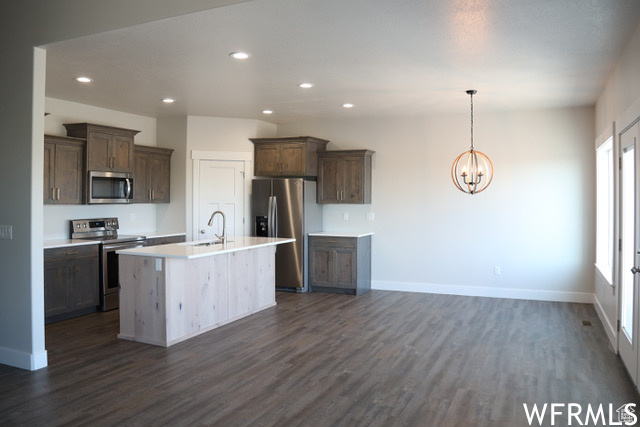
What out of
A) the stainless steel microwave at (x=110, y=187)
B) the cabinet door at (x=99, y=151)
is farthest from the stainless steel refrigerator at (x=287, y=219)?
the cabinet door at (x=99, y=151)

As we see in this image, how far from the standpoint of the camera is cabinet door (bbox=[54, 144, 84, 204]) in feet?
19.4

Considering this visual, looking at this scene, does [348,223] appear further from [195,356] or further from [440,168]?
[195,356]

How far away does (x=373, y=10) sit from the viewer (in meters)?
3.34

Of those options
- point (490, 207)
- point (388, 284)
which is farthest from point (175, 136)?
point (490, 207)

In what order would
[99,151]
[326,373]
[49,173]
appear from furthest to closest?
1. [99,151]
2. [49,173]
3. [326,373]

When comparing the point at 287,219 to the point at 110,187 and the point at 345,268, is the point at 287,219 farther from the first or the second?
the point at 110,187

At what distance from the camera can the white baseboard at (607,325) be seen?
4555 mm

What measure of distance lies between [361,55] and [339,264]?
3.65 meters

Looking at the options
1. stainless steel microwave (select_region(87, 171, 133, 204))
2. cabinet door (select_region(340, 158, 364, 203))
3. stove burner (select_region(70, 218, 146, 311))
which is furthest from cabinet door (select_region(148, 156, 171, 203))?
cabinet door (select_region(340, 158, 364, 203))

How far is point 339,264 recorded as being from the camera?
24.1 feet

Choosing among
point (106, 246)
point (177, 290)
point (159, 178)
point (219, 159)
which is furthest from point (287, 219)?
point (177, 290)

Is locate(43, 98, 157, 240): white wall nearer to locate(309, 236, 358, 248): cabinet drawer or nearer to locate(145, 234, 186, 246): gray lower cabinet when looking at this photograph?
locate(145, 234, 186, 246): gray lower cabinet

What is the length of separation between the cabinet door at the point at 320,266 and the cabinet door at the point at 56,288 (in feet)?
10.7

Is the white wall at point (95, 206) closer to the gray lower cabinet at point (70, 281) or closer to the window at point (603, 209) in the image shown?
the gray lower cabinet at point (70, 281)
